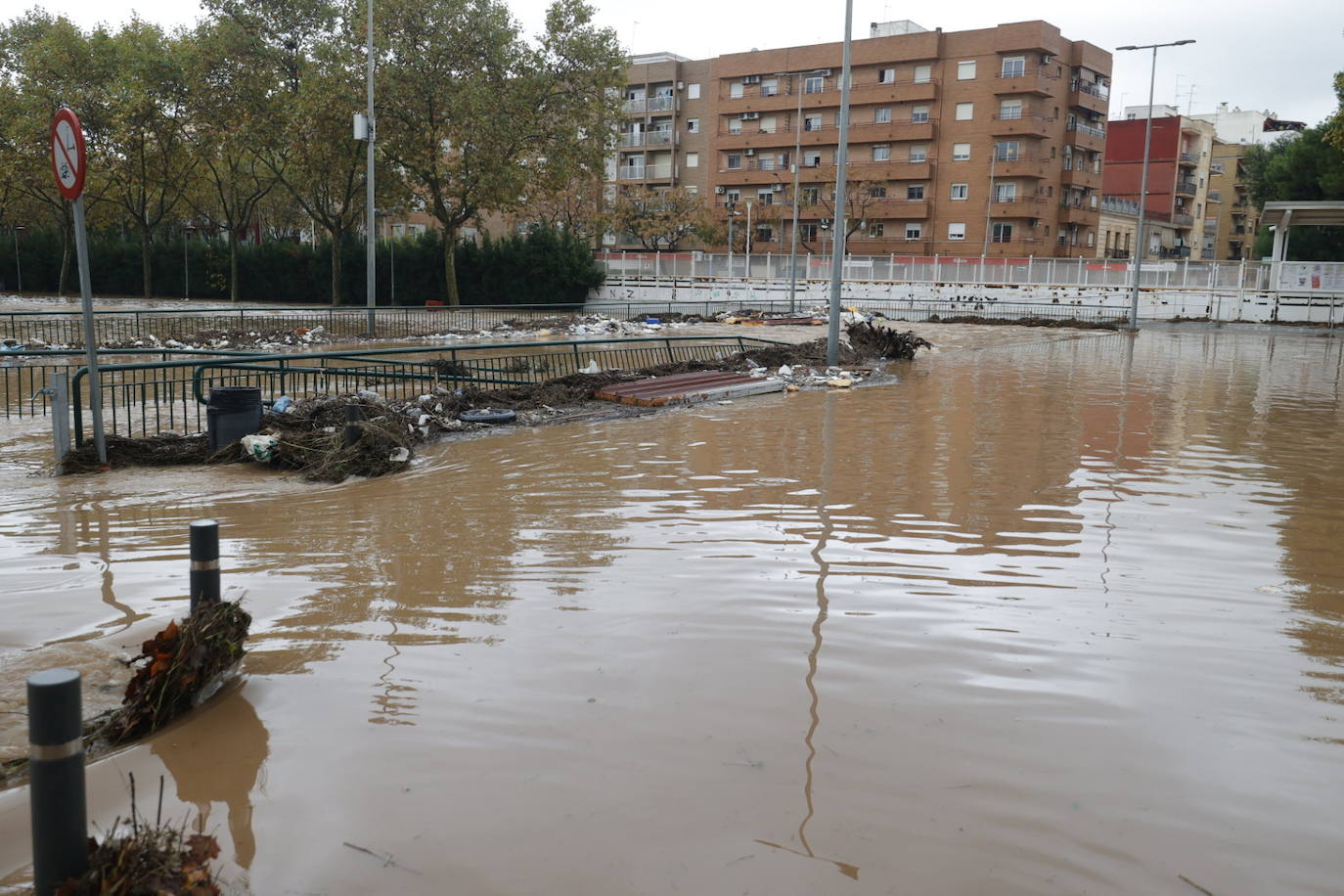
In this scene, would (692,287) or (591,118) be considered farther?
(692,287)

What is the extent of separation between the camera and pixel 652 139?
3241 inches

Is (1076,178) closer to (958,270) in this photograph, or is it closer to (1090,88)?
(1090,88)

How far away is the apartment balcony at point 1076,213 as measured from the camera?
70.3m

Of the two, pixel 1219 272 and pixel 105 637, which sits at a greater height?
pixel 1219 272

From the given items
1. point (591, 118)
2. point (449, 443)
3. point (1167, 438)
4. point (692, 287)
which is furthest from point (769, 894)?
point (692, 287)

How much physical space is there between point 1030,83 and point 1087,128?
827cm

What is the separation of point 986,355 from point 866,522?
2028 cm

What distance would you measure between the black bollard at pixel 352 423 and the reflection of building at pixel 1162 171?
85844 mm

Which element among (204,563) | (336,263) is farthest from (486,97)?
(204,563)

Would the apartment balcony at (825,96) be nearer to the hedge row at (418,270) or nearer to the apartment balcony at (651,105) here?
the apartment balcony at (651,105)

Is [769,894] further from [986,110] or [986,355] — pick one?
[986,110]

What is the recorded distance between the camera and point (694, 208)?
70562 millimetres

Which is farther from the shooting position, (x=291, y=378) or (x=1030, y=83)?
(x=1030, y=83)

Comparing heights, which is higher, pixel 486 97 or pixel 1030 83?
pixel 1030 83
